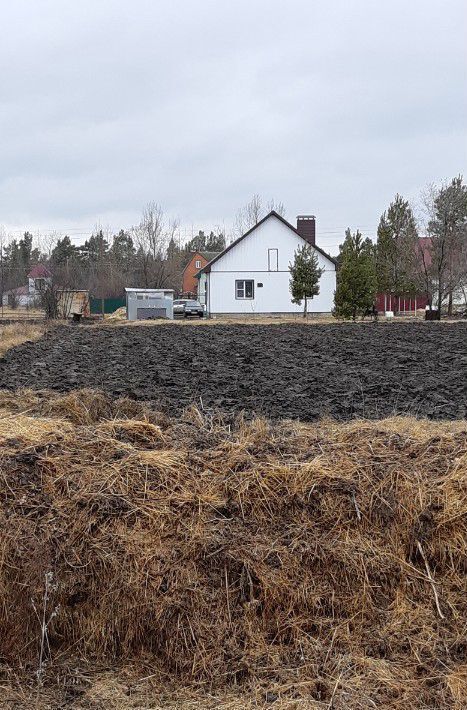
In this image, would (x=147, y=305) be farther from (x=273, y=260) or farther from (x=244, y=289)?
(x=273, y=260)

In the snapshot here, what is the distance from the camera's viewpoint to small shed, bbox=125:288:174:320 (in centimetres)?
3872

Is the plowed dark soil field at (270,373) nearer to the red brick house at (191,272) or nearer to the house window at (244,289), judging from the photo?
the house window at (244,289)

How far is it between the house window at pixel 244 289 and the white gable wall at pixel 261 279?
0.22 meters

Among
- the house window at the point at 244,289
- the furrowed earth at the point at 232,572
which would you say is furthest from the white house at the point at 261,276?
the furrowed earth at the point at 232,572

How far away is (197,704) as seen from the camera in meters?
3.03

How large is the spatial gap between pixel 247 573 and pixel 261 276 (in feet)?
128

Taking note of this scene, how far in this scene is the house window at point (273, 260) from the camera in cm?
4200

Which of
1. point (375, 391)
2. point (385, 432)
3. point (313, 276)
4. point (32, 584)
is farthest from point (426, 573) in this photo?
point (313, 276)

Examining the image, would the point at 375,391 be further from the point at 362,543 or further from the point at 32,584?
the point at 32,584

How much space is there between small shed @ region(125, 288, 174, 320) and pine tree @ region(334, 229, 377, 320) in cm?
1076

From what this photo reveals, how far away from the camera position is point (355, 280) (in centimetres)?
3306

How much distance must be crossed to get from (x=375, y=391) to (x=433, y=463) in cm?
545

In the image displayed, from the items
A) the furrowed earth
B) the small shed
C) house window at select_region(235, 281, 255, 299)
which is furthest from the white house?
the furrowed earth

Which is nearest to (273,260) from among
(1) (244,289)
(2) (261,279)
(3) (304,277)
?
(2) (261,279)
